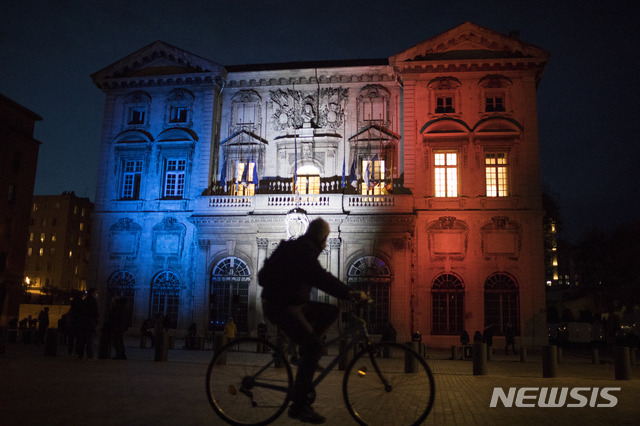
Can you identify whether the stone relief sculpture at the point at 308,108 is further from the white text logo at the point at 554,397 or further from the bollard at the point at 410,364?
the bollard at the point at 410,364

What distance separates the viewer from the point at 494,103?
3247 cm

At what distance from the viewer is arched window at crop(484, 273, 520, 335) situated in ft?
100

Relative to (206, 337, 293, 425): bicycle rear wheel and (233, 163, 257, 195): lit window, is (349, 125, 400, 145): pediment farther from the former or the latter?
(206, 337, 293, 425): bicycle rear wheel

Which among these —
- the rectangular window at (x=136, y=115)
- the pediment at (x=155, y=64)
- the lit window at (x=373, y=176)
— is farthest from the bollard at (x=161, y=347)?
the rectangular window at (x=136, y=115)

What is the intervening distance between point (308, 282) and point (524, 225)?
27425 mm

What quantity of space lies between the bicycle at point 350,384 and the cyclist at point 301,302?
19 centimetres

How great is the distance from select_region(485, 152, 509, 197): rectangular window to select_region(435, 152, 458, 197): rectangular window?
176 centimetres

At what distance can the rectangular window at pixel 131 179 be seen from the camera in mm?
35156

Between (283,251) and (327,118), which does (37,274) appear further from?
(283,251)

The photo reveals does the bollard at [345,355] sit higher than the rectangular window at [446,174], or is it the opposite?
the rectangular window at [446,174]

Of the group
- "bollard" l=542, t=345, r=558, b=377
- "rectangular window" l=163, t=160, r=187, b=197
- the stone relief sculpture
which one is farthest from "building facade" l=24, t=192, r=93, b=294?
"bollard" l=542, t=345, r=558, b=377

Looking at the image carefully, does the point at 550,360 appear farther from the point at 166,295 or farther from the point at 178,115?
the point at 178,115

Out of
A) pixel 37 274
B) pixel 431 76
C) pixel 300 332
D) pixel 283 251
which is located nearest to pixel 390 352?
pixel 300 332

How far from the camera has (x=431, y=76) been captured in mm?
32844
